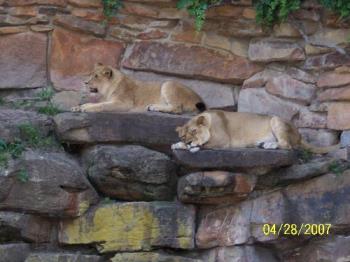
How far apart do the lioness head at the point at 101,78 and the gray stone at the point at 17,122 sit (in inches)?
31.5

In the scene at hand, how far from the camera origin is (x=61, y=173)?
10055mm

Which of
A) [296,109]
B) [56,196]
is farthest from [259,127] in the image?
[56,196]

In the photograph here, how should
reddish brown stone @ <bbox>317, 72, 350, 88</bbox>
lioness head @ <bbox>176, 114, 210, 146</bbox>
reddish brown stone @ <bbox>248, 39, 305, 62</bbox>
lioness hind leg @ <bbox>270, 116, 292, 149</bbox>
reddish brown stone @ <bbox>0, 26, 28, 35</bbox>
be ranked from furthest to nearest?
1. reddish brown stone @ <bbox>0, 26, 28, 35</bbox>
2. reddish brown stone @ <bbox>248, 39, 305, 62</bbox>
3. reddish brown stone @ <bbox>317, 72, 350, 88</bbox>
4. lioness hind leg @ <bbox>270, 116, 292, 149</bbox>
5. lioness head @ <bbox>176, 114, 210, 146</bbox>

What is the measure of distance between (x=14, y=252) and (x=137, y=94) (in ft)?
7.95

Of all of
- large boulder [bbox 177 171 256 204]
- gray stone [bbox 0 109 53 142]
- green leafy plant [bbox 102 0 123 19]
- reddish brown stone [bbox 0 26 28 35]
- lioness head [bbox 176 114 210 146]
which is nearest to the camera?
large boulder [bbox 177 171 256 204]

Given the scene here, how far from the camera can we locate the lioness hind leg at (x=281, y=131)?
10086mm

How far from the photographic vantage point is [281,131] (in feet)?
33.4

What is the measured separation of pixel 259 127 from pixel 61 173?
2.15 meters

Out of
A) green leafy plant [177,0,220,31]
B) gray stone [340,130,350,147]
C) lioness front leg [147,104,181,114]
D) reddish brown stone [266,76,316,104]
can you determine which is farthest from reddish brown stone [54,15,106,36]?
gray stone [340,130,350,147]

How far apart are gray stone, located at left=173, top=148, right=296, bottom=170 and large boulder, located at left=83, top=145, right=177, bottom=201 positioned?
39 centimetres

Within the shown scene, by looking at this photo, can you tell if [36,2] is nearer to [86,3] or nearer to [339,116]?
[86,3]

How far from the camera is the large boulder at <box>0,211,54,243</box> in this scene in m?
9.85

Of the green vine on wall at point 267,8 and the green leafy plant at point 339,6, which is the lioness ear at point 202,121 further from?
the green leafy plant at point 339,6

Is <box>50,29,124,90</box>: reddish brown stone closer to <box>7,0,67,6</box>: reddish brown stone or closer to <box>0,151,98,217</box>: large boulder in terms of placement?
<box>7,0,67,6</box>: reddish brown stone
